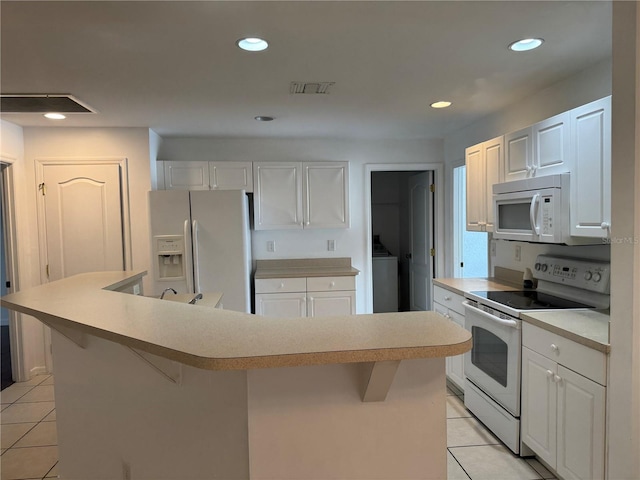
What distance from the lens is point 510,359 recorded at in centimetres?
246

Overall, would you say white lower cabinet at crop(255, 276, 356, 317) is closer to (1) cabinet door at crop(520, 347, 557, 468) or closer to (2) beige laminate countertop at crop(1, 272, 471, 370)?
(1) cabinet door at crop(520, 347, 557, 468)

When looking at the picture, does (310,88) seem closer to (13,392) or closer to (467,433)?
(467,433)

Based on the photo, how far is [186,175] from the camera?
4.14 m

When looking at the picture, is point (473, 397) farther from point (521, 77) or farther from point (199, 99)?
point (199, 99)

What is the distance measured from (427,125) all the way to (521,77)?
136 centimetres

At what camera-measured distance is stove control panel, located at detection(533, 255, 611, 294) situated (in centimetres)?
239

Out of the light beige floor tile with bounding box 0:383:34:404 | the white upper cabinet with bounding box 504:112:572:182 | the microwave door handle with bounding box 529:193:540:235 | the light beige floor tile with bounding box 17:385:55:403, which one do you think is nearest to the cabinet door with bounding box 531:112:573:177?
the white upper cabinet with bounding box 504:112:572:182

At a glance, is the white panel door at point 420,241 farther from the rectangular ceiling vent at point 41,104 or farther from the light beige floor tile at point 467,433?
the rectangular ceiling vent at point 41,104

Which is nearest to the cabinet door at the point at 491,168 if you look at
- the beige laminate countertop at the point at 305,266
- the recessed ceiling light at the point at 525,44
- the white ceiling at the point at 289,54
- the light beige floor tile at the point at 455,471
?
the white ceiling at the point at 289,54

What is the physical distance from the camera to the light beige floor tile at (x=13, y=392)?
3379 millimetres

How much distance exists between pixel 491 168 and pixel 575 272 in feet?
3.23

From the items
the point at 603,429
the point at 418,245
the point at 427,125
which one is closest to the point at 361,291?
the point at 418,245

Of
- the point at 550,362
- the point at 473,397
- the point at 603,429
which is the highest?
the point at 550,362

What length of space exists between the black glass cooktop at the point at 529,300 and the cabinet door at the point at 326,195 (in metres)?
1.79
